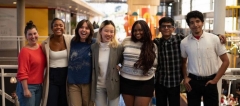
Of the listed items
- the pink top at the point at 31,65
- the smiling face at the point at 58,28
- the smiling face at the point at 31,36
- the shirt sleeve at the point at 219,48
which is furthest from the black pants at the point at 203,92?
the smiling face at the point at 31,36

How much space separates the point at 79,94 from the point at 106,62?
18.6 inches

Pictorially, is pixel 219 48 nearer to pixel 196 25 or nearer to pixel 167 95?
pixel 196 25

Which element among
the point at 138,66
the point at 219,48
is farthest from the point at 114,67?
the point at 219,48

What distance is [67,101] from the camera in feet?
11.5

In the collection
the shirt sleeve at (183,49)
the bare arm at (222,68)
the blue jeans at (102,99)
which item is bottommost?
the blue jeans at (102,99)

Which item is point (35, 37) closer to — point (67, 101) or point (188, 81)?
point (67, 101)

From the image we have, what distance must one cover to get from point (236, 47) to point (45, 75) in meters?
9.73

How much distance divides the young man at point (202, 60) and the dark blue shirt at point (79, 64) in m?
1.01

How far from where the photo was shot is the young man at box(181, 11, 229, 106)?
3.21 meters

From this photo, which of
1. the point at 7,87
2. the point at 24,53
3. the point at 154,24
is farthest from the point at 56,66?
the point at 154,24

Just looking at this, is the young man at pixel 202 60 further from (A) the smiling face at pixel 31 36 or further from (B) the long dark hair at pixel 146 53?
(A) the smiling face at pixel 31 36

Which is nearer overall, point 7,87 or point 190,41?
point 190,41

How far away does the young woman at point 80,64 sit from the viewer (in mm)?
3398

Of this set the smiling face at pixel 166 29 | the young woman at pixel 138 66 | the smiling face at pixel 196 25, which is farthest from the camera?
the smiling face at pixel 166 29
